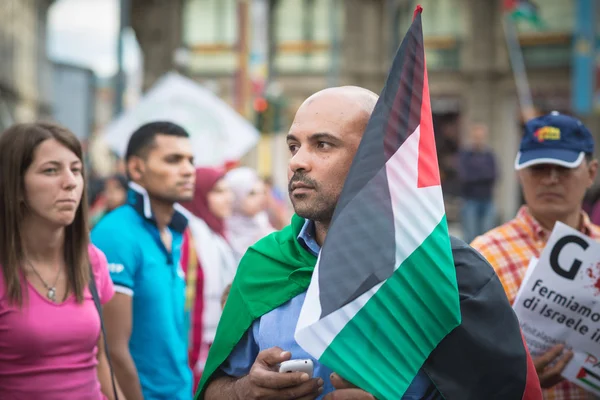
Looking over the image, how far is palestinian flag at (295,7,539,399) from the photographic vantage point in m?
2.19

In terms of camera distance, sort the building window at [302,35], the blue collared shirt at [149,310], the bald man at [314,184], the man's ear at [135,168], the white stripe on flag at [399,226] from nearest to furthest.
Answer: the white stripe on flag at [399,226], the bald man at [314,184], the blue collared shirt at [149,310], the man's ear at [135,168], the building window at [302,35]

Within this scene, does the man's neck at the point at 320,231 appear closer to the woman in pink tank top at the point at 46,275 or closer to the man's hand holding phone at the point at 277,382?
the man's hand holding phone at the point at 277,382

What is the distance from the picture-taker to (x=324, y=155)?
8.25ft

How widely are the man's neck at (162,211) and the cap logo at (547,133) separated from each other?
200 cm

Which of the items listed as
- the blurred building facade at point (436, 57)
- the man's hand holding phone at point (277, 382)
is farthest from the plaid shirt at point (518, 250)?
the blurred building facade at point (436, 57)

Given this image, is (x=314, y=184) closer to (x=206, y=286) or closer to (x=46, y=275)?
(x=46, y=275)

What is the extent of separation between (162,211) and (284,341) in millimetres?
2315

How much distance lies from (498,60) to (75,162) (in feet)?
102

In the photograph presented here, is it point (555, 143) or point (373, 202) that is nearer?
point (373, 202)

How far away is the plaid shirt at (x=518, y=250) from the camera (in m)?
3.67

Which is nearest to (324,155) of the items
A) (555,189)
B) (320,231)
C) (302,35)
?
(320,231)

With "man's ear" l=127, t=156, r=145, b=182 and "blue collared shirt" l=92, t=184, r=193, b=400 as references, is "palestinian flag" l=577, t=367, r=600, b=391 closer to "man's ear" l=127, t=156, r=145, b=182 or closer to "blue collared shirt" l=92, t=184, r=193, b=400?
"blue collared shirt" l=92, t=184, r=193, b=400

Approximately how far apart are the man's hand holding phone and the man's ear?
8.58 ft

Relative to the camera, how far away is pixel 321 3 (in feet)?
121
